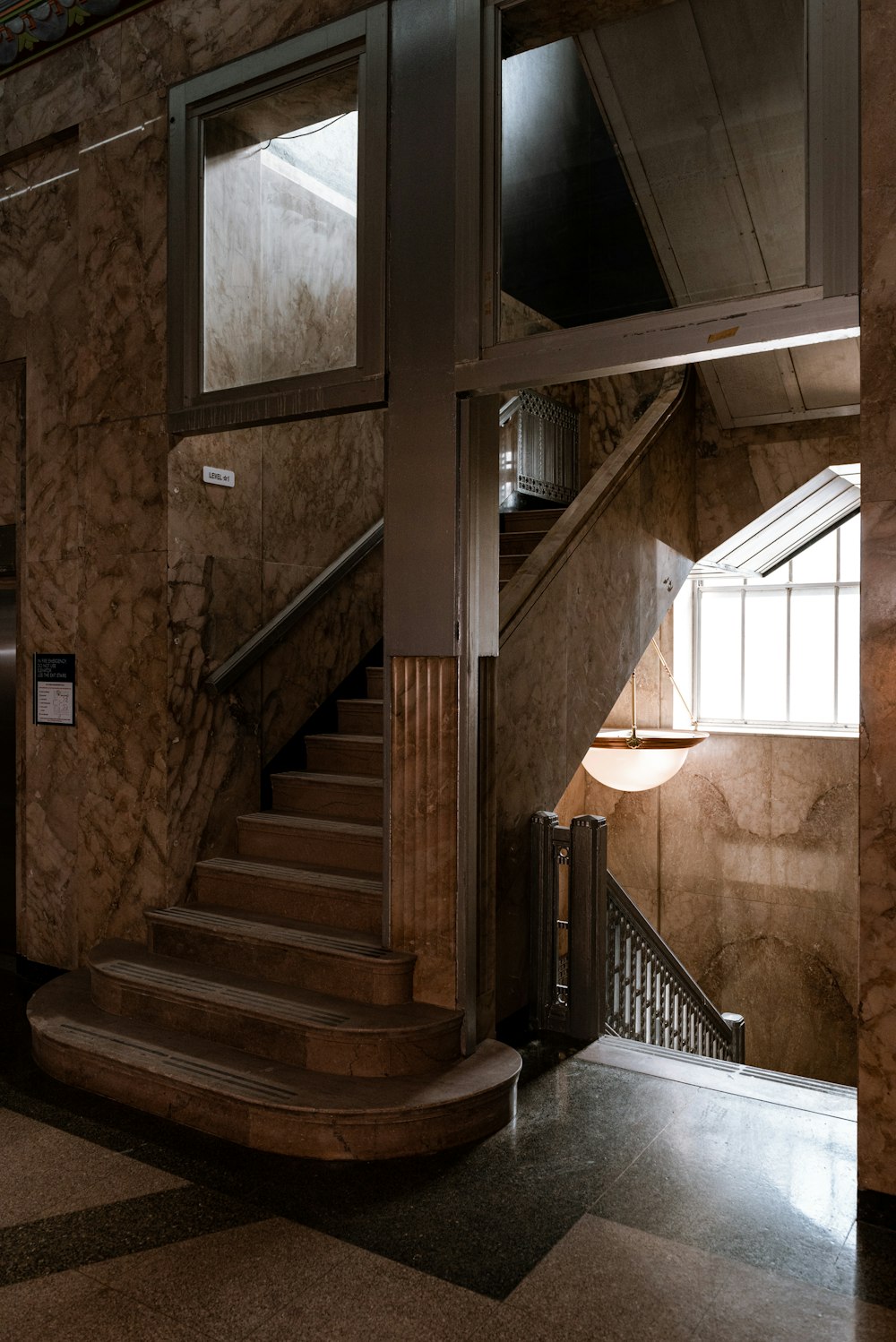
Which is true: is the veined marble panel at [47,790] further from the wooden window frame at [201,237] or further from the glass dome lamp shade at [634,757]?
the glass dome lamp shade at [634,757]

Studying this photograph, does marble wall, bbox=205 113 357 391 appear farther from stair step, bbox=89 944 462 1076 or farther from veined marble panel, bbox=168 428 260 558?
stair step, bbox=89 944 462 1076

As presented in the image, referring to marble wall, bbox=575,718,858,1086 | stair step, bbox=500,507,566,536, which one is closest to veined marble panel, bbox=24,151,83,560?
stair step, bbox=500,507,566,536

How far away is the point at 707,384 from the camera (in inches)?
246

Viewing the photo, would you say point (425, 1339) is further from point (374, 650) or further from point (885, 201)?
point (374, 650)

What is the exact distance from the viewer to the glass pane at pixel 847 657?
29.7 feet

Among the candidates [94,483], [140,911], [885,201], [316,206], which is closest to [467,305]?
[316,206]

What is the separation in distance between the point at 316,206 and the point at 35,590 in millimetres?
2512

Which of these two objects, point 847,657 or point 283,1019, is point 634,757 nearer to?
point 847,657

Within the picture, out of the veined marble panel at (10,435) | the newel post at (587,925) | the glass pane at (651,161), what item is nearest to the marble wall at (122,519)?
the veined marble panel at (10,435)

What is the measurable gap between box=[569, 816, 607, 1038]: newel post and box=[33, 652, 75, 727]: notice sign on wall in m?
2.69

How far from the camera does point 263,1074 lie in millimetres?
3680

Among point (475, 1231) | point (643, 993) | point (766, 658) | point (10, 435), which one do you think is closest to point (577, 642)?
point (643, 993)

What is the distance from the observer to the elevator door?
5.70 metres

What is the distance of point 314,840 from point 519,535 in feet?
8.30
